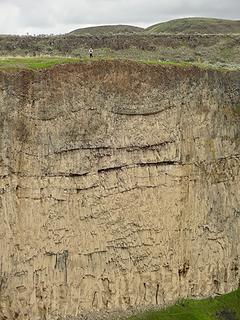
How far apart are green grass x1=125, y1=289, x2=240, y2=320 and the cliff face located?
1.40 ft

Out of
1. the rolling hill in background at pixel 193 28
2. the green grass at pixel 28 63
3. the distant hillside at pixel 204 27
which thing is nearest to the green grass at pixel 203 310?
the green grass at pixel 28 63

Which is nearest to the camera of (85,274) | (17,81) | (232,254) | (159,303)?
(17,81)

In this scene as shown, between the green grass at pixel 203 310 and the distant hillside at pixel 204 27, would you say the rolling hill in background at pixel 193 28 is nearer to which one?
the distant hillside at pixel 204 27

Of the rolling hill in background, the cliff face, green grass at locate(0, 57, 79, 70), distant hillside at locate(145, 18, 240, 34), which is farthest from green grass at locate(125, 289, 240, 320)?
distant hillside at locate(145, 18, 240, 34)

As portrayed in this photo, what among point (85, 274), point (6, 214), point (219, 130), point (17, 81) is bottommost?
point (85, 274)

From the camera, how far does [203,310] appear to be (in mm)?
28938

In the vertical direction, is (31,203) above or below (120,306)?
above

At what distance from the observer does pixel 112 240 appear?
26500 mm

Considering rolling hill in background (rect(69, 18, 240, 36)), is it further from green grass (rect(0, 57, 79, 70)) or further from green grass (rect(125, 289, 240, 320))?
green grass (rect(125, 289, 240, 320))

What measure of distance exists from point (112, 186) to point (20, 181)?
407 cm

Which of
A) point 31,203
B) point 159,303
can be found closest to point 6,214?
point 31,203

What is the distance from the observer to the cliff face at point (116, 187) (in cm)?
2398

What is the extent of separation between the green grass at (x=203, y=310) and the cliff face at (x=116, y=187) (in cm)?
43

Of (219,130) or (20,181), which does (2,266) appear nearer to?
(20,181)
